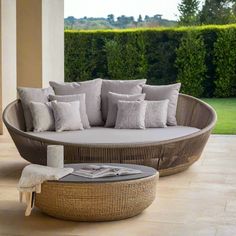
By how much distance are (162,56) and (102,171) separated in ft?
26.0

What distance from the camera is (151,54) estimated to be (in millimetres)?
11891

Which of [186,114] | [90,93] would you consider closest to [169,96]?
[186,114]

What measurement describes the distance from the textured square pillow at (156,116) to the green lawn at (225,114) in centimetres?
304

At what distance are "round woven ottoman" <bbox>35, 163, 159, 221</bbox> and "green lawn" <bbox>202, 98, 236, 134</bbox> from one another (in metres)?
5.35

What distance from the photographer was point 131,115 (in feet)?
20.4

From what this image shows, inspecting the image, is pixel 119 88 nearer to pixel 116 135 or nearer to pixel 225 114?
pixel 116 135

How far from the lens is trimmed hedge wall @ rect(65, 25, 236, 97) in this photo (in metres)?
11.5

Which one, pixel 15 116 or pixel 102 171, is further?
pixel 15 116

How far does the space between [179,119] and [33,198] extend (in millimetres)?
2889

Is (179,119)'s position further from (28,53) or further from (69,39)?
(69,39)

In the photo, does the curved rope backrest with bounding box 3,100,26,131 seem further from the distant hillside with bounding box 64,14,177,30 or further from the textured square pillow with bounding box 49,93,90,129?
the distant hillside with bounding box 64,14,177,30

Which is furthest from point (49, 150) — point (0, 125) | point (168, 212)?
point (0, 125)

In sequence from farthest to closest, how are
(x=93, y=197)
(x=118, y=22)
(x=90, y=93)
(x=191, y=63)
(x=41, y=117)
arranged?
(x=118, y=22), (x=191, y=63), (x=90, y=93), (x=41, y=117), (x=93, y=197)

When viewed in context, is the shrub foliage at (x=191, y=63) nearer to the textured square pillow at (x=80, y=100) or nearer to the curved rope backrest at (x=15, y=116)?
the textured square pillow at (x=80, y=100)
